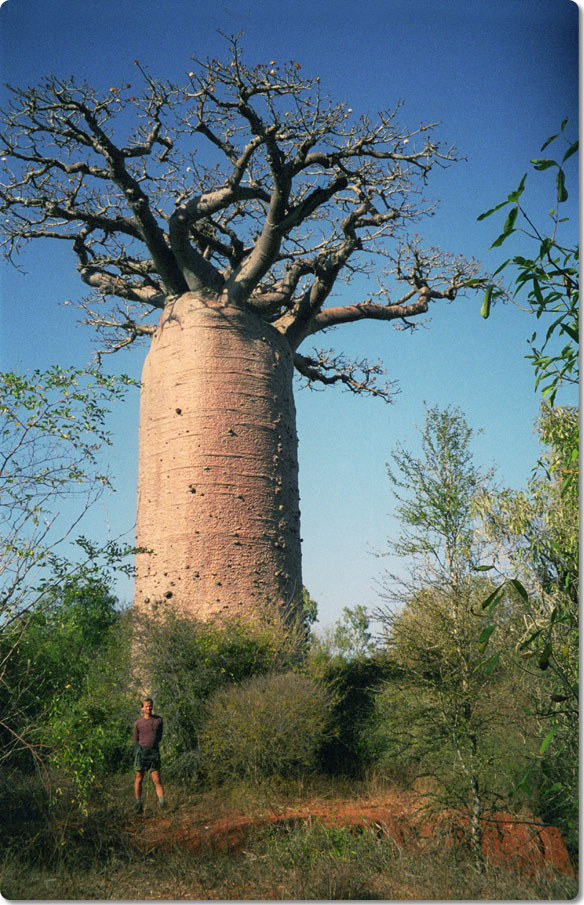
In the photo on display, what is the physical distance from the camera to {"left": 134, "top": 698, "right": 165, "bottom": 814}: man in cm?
458

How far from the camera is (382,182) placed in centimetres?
663

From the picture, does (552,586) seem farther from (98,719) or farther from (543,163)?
(98,719)

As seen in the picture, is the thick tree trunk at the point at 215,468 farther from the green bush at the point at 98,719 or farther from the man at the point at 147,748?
the man at the point at 147,748

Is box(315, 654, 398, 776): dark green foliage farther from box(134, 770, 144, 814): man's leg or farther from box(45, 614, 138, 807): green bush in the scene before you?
box(134, 770, 144, 814): man's leg

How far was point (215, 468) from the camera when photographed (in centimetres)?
664

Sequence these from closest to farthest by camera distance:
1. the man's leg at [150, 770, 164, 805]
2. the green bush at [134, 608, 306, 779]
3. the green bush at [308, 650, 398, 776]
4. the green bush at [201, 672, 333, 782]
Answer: the man's leg at [150, 770, 164, 805], the green bush at [201, 672, 333, 782], the green bush at [134, 608, 306, 779], the green bush at [308, 650, 398, 776]

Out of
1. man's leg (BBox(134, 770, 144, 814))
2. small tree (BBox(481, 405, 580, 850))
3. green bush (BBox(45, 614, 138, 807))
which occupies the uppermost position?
small tree (BBox(481, 405, 580, 850))

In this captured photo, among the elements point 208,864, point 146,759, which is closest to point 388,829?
point 208,864

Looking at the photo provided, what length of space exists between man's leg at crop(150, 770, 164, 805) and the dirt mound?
7.5 inches

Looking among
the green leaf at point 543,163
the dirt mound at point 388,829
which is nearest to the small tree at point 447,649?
the dirt mound at point 388,829

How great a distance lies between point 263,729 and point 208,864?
194 cm

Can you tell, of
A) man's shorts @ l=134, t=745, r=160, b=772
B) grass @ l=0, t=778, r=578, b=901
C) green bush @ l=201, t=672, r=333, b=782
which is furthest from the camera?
green bush @ l=201, t=672, r=333, b=782

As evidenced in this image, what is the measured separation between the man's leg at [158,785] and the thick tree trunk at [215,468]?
1.74 meters

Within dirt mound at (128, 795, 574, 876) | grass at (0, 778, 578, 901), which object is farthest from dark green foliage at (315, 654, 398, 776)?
grass at (0, 778, 578, 901)
